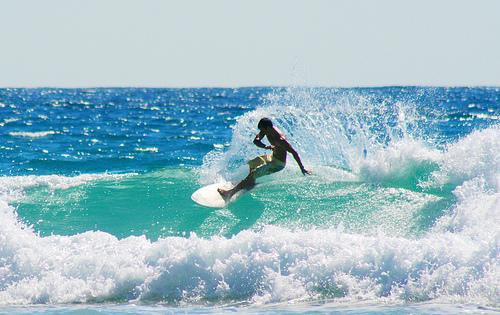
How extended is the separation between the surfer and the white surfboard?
8 cm

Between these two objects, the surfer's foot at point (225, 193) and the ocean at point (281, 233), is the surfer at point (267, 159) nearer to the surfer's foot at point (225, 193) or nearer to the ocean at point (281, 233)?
the surfer's foot at point (225, 193)

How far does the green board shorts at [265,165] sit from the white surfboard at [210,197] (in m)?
0.50

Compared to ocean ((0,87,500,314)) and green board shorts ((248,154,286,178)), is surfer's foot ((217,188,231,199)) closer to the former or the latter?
ocean ((0,87,500,314))

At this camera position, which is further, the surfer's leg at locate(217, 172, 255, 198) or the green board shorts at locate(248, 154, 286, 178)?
the surfer's leg at locate(217, 172, 255, 198)

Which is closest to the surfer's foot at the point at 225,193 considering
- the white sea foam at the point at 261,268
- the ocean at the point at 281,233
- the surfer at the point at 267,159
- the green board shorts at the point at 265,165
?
the surfer at the point at 267,159

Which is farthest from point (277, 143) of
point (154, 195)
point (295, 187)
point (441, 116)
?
point (441, 116)

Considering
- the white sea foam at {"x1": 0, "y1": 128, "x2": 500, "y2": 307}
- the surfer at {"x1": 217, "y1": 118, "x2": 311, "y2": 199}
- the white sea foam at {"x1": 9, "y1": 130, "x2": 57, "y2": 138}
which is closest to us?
the white sea foam at {"x1": 0, "y1": 128, "x2": 500, "y2": 307}

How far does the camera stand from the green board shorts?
39.0 feet

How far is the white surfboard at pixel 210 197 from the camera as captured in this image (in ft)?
39.1

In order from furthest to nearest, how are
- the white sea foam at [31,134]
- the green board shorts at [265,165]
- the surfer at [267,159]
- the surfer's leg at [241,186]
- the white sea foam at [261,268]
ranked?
the white sea foam at [31,134] → the surfer's leg at [241,186] → the green board shorts at [265,165] → the surfer at [267,159] → the white sea foam at [261,268]

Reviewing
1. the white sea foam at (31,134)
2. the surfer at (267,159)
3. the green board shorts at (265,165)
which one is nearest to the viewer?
the surfer at (267,159)

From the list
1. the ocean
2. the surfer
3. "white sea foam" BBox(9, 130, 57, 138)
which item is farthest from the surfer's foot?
"white sea foam" BBox(9, 130, 57, 138)

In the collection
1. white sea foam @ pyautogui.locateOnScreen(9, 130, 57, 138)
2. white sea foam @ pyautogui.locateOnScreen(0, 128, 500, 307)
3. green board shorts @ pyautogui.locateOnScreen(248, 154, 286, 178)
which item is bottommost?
white sea foam @ pyautogui.locateOnScreen(9, 130, 57, 138)

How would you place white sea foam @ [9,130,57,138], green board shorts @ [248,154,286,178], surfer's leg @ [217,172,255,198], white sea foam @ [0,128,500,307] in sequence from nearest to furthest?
white sea foam @ [0,128,500,307] < green board shorts @ [248,154,286,178] < surfer's leg @ [217,172,255,198] < white sea foam @ [9,130,57,138]
